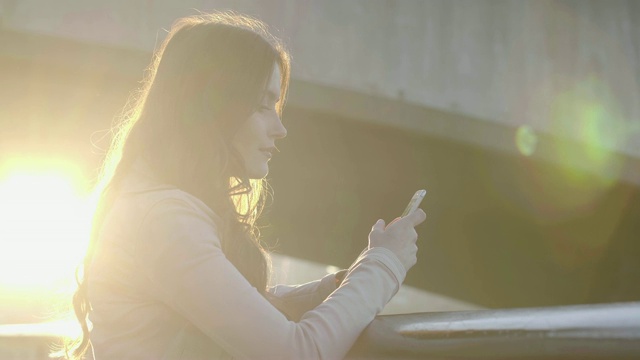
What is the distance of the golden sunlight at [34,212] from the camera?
512 cm

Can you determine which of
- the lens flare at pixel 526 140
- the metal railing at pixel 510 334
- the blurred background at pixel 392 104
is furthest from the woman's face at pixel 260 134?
the lens flare at pixel 526 140

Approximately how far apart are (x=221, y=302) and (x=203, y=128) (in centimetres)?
59

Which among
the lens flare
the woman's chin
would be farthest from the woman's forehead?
the lens flare

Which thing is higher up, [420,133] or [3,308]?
[420,133]

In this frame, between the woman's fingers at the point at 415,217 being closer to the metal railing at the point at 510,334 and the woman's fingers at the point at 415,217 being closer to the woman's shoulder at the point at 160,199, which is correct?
the metal railing at the point at 510,334

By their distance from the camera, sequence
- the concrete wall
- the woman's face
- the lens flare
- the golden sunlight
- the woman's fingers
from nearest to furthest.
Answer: the woman's fingers → the woman's face → the golden sunlight → the concrete wall → the lens flare

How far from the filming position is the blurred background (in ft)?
17.1

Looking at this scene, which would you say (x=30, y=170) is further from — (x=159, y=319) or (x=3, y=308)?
(x=3, y=308)

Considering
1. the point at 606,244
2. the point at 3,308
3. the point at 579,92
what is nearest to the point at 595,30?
the point at 579,92

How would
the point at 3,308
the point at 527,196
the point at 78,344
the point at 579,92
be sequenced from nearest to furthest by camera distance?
the point at 78,344 < the point at 579,92 < the point at 527,196 < the point at 3,308

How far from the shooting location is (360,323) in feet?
5.41

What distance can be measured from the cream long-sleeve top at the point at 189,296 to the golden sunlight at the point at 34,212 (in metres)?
2.34

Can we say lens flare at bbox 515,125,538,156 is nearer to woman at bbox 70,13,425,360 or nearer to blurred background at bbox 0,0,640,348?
blurred background at bbox 0,0,640,348

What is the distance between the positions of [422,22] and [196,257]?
4.81m
